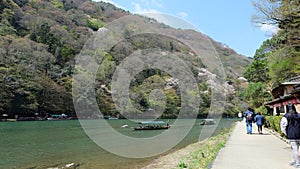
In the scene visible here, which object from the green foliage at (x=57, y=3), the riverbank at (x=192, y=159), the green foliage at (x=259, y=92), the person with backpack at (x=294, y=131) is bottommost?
the riverbank at (x=192, y=159)

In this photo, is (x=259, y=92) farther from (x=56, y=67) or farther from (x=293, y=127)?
(x=56, y=67)

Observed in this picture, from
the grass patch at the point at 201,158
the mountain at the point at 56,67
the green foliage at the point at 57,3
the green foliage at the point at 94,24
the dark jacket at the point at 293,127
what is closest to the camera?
the dark jacket at the point at 293,127

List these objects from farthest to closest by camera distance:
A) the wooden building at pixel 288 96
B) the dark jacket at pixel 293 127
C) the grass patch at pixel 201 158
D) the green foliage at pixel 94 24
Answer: the green foliage at pixel 94 24
the wooden building at pixel 288 96
the grass patch at pixel 201 158
the dark jacket at pixel 293 127

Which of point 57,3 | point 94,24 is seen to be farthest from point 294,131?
point 57,3

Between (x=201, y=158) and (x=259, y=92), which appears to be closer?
(x=201, y=158)

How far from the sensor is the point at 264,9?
14.3 m

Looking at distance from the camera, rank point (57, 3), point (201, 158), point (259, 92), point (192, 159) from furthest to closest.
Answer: point (57, 3) < point (259, 92) < point (192, 159) < point (201, 158)

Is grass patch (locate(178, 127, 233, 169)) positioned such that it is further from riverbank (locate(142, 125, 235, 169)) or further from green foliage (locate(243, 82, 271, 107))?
green foliage (locate(243, 82, 271, 107))

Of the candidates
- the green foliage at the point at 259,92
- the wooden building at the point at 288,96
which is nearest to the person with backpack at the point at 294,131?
the wooden building at the point at 288,96

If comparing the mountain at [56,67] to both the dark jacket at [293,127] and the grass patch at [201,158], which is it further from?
the dark jacket at [293,127]

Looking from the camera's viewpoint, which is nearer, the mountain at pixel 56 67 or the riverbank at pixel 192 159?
the riverbank at pixel 192 159

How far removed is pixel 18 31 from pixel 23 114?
150 ft

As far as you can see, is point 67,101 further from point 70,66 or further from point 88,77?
point 70,66

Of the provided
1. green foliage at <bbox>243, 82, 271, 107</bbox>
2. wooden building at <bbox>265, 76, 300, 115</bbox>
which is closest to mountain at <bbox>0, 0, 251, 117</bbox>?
green foliage at <bbox>243, 82, 271, 107</bbox>
